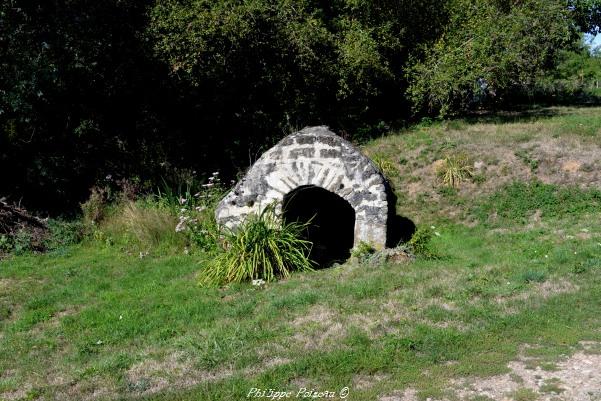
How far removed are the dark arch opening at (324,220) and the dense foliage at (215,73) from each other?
3115 millimetres

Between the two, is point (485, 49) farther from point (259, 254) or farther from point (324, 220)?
point (259, 254)

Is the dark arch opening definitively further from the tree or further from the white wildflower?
the tree

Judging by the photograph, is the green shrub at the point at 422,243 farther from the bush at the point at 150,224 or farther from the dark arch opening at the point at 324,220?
the bush at the point at 150,224

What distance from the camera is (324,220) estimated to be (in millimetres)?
13906

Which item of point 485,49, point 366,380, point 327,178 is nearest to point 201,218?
point 327,178

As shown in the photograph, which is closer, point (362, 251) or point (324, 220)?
point (362, 251)

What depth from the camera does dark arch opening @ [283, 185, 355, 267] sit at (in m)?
12.2

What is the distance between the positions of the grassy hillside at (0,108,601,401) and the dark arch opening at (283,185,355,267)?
1.48m

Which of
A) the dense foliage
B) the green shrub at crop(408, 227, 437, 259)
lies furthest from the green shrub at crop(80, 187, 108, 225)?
the green shrub at crop(408, 227, 437, 259)

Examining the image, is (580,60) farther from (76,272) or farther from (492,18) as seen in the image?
(76,272)

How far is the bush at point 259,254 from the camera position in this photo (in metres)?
10.2

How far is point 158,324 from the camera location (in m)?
8.44

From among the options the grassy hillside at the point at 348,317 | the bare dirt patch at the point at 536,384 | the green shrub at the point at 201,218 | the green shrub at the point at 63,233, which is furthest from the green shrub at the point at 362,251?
the green shrub at the point at 63,233

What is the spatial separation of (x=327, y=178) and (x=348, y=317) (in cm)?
364
